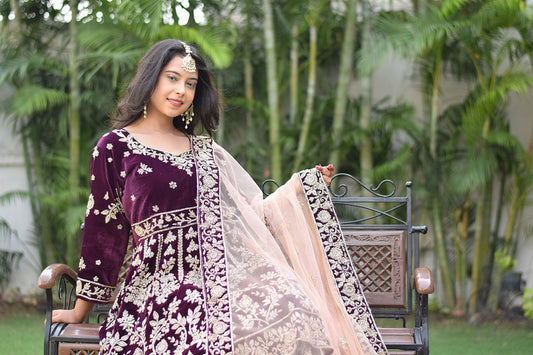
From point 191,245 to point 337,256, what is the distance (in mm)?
568

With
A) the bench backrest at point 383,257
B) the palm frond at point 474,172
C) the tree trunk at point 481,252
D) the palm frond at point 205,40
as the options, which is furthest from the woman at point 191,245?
the tree trunk at point 481,252

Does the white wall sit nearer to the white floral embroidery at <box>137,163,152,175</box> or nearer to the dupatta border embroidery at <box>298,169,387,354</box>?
the white floral embroidery at <box>137,163,152,175</box>

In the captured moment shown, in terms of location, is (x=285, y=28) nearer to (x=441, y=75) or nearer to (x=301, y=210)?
(x=441, y=75)

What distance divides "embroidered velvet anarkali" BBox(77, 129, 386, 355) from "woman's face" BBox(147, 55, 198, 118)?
0.17m

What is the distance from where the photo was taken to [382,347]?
2.25 meters

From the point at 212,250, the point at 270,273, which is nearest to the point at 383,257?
the point at 270,273

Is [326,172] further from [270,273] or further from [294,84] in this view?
[294,84]

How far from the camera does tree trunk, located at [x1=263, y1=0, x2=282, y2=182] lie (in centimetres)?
403

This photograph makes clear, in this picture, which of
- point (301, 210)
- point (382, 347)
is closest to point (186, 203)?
point (301, 210)

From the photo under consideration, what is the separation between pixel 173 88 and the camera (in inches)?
90.5

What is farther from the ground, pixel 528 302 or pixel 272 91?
pixel 272 91

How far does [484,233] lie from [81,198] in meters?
2.81

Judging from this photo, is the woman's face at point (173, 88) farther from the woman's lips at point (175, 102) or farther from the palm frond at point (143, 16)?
the palm frond at point (143, 16)

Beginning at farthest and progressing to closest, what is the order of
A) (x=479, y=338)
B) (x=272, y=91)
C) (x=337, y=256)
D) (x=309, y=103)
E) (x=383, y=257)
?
(x=309, y=103)
(x=272, y=91)
(x=479, y=338)
(x=383, y=257)
(x=337, y=256)
